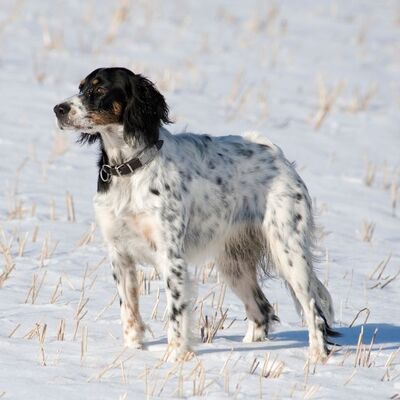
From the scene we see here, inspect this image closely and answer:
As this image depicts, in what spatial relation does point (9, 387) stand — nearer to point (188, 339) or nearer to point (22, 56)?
point (188, 339)

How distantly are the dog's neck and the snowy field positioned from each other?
3.18ft

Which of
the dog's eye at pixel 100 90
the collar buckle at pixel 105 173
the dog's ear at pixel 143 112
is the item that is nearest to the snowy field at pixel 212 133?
the collar buckle at pixel 105 173

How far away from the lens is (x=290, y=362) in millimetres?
5969

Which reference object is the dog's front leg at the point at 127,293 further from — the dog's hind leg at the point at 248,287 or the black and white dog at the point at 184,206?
the dog's hind leg at the point at 248,287

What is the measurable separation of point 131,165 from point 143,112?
311mm

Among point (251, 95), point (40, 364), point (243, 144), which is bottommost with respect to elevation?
point (251, 95)

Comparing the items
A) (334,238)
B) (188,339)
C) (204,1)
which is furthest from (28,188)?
(204,1)

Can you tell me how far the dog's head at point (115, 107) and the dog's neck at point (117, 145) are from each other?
0.03m

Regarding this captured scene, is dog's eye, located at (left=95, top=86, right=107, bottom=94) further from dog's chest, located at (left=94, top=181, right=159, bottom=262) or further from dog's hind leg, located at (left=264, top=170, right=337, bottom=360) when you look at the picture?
dog's hind leg, located at (left=264, top=170, right=337, bottom=360)

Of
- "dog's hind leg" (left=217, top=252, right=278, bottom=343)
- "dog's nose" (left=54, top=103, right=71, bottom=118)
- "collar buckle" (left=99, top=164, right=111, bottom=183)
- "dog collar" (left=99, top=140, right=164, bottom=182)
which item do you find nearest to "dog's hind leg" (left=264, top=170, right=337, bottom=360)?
"dog's hind leg" (left=217, top=252, right=278, bottom=343)

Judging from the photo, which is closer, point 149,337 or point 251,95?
point 149,337

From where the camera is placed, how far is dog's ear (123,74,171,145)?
20.3 feet

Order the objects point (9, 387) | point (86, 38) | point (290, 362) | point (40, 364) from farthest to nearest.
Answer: point (86, 38)
point (290, 362)
point (40, 364)
point (9, 387)

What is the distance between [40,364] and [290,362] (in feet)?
4.46
